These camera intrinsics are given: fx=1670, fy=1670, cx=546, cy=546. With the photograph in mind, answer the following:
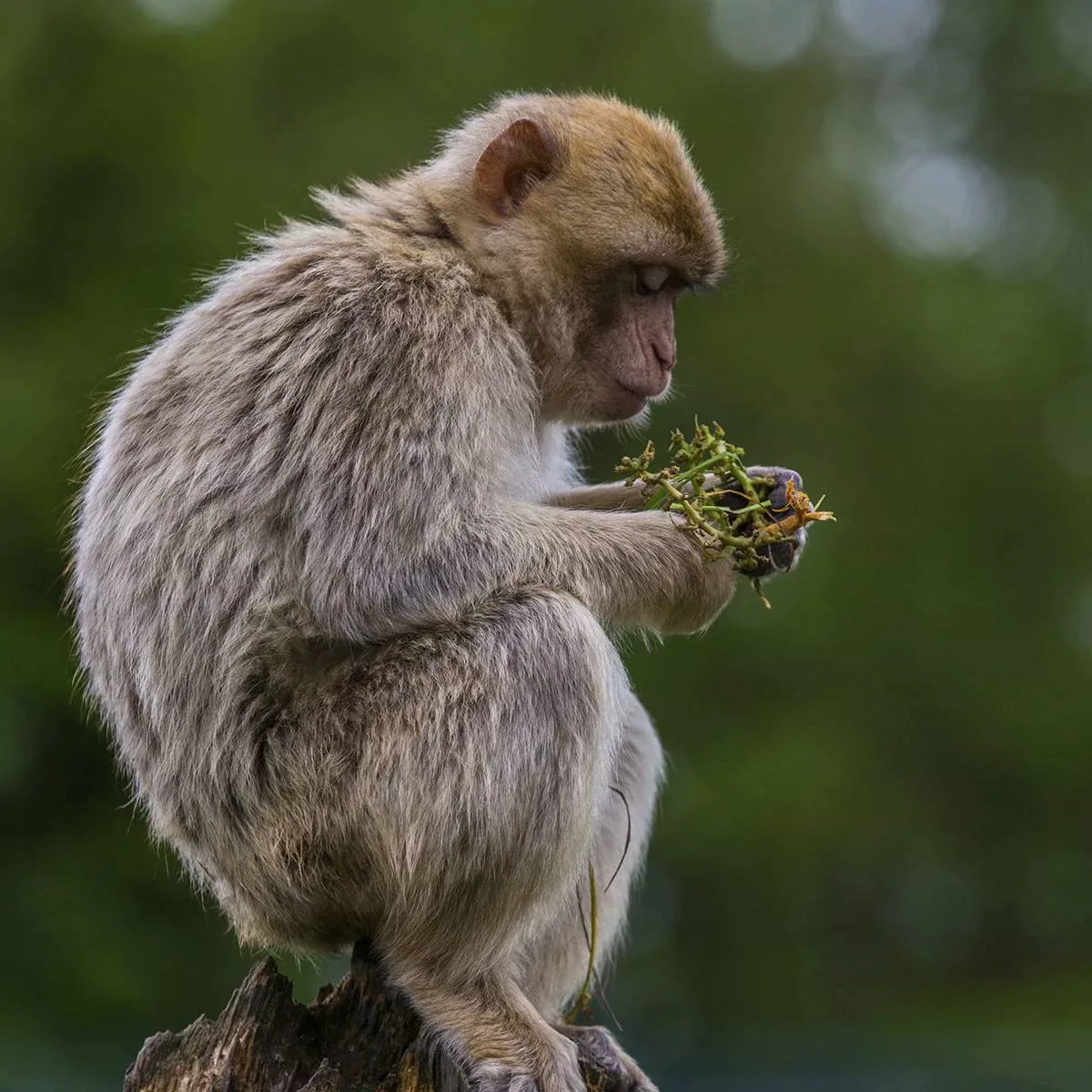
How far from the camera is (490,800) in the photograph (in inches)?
206

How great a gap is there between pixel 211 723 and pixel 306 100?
10587 millimetres

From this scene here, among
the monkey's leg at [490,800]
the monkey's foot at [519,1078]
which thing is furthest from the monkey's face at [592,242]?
the monkey's foot at [519,1078]

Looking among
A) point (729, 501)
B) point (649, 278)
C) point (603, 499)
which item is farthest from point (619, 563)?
point (649, 278)

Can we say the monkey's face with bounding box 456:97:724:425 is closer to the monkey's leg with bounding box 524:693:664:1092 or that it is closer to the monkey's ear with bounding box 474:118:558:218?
the monkey's ear with bounding box 474:118:558:218

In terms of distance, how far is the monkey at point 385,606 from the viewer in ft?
17.5

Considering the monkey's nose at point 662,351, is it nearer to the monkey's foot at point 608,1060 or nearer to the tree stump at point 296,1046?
the tree stump at point 296,1046

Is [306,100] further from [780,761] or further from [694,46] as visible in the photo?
[780,761]

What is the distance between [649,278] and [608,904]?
2421 mm

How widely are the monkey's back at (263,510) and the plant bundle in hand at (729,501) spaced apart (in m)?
0.63

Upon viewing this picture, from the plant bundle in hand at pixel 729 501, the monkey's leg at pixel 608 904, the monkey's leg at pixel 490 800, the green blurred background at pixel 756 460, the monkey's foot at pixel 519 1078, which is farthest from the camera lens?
the green blurred background at pixel 756 460

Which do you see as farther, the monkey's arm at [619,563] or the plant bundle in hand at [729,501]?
the plant bundle in hand at [729,501]

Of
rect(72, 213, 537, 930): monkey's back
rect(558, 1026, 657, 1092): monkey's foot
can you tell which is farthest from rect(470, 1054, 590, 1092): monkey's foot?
rect(72, 213, 537, 930): monkey's back

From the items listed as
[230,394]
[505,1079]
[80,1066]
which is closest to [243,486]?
[230,394]

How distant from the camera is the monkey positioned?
5.33 meters
